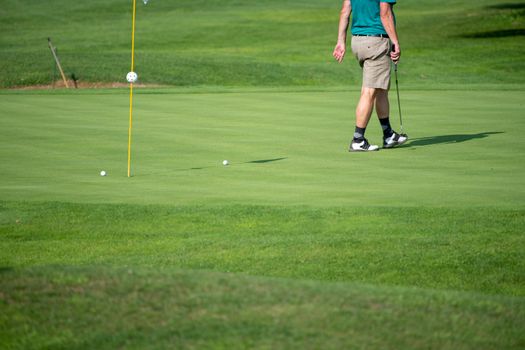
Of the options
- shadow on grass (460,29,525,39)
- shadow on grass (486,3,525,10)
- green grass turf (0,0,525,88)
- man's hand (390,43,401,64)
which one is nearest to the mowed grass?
man's hand (390,43,401,64)

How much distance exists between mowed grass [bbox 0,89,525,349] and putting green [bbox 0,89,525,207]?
0.04 meters

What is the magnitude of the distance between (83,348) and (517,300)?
7.01ft

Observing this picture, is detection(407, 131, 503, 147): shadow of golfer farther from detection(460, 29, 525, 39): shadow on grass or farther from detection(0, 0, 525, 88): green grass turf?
detection(460, 29, 525, 39): shadow on grass

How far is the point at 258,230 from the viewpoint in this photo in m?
7.36

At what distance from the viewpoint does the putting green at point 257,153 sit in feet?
27.2

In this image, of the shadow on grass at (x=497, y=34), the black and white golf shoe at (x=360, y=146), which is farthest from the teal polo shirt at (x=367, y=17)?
the shadow on grass at (x=497, y=34)

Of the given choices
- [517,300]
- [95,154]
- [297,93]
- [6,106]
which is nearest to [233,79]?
[297,93]

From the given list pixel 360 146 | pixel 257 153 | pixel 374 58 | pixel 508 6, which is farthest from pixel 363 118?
pixel 508 6

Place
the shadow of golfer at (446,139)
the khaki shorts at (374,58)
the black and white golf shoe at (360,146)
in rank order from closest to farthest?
the black and white golf shoe at (360,146), the shadow of golfer at (446,139), the khaki shorts at (374,58)

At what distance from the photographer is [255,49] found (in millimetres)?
35219

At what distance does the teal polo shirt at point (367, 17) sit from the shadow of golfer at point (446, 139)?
1.33 meters

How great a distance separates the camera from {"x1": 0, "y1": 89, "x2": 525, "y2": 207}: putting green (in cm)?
828

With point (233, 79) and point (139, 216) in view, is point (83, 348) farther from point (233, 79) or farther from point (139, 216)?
point (233, 79)

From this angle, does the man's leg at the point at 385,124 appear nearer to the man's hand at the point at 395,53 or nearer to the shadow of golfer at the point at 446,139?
the shadow of golfer at the point at 446,139
